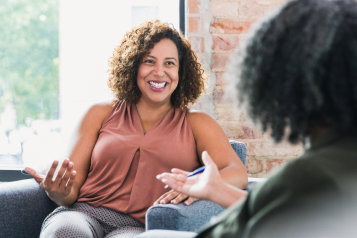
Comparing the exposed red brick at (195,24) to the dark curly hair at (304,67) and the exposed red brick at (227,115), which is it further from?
the dark curly hair at (304,67)

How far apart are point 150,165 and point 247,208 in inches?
35.2

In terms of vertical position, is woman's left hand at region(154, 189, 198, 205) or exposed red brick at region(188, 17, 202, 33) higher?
exposed red brick at region(188, 17, 202, 33)

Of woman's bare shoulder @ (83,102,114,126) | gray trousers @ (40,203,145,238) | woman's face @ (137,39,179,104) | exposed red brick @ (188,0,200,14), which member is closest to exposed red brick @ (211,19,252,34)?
exposed red brick @ (188,0,200,14)

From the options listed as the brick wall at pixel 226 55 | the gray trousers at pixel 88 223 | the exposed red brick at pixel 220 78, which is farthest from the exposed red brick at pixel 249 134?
the gray trousers at pixel 88 223

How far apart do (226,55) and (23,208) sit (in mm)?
1214

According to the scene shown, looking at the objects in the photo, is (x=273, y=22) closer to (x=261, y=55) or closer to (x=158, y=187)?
(x=261, y=55)

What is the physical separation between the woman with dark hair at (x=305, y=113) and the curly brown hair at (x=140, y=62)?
987 mm

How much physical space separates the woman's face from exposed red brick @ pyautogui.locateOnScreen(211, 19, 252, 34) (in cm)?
37

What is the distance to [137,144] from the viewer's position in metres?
1.44

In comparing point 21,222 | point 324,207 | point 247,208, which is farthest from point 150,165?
point 324,207

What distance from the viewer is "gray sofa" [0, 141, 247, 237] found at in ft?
3.46

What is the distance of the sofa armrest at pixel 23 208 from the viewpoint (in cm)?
127

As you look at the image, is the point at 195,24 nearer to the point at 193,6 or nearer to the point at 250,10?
the point at 193,6

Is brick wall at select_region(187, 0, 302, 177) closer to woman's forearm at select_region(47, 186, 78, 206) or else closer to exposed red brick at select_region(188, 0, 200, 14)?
exposed red brick at select_region(188, 0, 200, 14)
